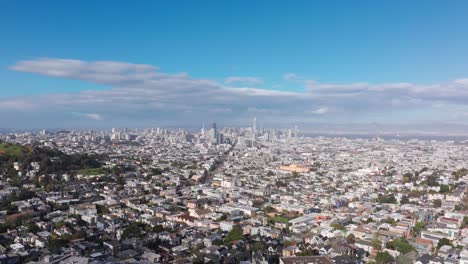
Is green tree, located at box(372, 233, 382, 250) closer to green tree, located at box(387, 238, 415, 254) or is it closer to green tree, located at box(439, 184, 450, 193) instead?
green tree, located at box(387, 238, 415, 254)

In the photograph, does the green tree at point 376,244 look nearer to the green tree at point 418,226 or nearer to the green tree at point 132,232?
the green tree at point 418,226

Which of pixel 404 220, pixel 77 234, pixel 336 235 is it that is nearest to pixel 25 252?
pixel 77 234

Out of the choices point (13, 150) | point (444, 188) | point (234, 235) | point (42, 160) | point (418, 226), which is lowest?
point (418, 226)

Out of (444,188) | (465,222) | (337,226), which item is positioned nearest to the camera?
(337,226)

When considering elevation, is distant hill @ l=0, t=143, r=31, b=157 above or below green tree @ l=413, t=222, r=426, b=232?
above

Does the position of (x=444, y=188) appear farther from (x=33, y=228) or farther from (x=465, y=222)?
(x=33, y=228)

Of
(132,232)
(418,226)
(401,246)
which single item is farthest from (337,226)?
(132,232)

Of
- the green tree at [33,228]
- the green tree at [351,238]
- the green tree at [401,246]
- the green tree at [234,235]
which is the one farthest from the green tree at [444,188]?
the green tree at [33,228]

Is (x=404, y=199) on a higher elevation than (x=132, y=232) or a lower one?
lower

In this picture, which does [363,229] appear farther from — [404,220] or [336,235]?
[404,220]

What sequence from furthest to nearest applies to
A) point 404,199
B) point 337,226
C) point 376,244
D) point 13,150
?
point 13,150
point 404,199
point 337,226
point 376,244

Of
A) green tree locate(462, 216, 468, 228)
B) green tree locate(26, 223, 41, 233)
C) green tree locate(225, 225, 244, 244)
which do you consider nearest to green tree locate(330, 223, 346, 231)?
green tree locate(225, 225, 244, 244)

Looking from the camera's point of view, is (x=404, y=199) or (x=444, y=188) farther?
(x=444, y=188)
